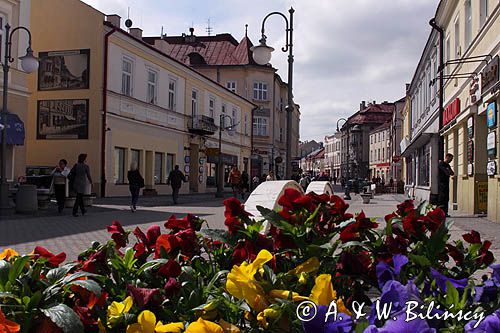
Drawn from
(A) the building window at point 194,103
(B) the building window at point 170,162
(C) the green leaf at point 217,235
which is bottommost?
(C) the green leaf at point 217,235

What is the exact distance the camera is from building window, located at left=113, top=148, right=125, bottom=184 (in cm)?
2550

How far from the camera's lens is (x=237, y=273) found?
1.67 m

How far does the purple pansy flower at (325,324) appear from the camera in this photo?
1.32 metres

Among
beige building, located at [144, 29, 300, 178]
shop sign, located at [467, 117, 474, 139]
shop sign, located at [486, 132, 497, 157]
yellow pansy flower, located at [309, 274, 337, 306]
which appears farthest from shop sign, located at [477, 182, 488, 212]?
beige building, located at [144, 29, 300, 178]

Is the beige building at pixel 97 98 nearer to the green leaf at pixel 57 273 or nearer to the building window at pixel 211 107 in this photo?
the building window at pixel 211 107

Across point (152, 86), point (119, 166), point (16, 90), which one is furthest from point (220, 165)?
point (16, 90)

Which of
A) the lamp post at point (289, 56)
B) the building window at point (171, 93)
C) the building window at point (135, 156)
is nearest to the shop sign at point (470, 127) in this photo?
the lamp post at point (289, 56)

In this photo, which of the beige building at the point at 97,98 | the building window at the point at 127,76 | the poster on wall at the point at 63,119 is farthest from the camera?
the building window at the point at 127,76

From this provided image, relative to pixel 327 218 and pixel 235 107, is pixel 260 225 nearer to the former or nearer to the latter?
pixel 327 218

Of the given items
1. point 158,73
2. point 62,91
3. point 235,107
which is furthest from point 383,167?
point 62,91

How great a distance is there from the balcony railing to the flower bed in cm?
3144

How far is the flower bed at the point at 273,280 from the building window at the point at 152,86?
2688cm

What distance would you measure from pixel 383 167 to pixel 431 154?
198ft

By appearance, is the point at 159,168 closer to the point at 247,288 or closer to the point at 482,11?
the point at 482,11
